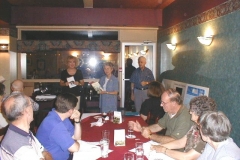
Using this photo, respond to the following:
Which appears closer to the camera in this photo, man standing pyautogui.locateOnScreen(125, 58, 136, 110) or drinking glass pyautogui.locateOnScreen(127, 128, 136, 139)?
drinking glass pyautogui.locateOnScreen(127, 128, 136, 139)

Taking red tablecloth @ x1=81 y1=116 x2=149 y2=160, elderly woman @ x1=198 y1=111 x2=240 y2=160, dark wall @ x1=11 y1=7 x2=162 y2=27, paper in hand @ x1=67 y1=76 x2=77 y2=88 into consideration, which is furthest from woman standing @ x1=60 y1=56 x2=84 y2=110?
elderly woman @ x1=198 y1=111 x2=240 y2=160

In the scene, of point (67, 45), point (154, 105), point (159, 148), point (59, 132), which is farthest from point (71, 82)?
point (159, 148)

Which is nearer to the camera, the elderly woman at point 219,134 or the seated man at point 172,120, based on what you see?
the elderly woman at point 219,134

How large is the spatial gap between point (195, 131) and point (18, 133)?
1.54 metres

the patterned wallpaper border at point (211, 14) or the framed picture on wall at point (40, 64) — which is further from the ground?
the patterned wallpaper border at point (211, 14)

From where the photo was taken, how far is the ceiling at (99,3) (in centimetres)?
616

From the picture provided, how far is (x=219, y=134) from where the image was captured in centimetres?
172

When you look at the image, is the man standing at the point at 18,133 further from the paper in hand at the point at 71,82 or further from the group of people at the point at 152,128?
the paper in hand at the point at 71,82

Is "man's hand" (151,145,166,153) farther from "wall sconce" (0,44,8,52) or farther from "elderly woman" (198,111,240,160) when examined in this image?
"wall sconce" (0,44,8,52)

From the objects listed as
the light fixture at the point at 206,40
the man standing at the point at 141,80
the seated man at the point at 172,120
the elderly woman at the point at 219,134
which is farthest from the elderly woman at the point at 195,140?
the man standing at the point at 141,80

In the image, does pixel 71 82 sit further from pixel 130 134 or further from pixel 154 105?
pixel 130 134

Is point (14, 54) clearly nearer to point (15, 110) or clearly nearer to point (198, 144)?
point (15, 110)

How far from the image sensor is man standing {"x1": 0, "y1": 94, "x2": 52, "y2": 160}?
1.73 m

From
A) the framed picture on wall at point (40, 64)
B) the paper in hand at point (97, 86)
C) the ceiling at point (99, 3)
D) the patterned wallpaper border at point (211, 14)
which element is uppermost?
the ceiling at point (99, 3)
